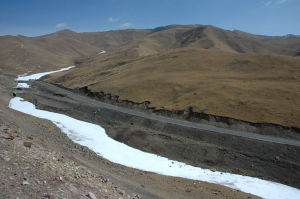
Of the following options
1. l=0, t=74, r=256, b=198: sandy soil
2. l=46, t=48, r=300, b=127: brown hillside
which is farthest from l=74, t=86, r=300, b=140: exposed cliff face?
l=0, t=74, r=256, b=198: sandy soil

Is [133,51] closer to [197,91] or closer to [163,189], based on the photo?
[197,91]

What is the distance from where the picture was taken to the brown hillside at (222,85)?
4975 centimetres

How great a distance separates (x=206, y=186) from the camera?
2834 cm

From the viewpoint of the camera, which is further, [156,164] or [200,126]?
[200,126]

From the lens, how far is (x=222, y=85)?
67.7m

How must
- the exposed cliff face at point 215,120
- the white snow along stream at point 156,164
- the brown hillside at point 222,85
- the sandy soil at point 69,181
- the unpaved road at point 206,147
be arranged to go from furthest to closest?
the brown hillside at point 222,85, the exposed cliff face at point 215,120, the unpaved road at point 206,147, the white snow along stream at point 156,164, the sandy soil at point 69,181

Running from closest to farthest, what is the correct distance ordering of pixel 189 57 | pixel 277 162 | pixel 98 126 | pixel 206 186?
pixel 206 186 < pixel 277 162 < pixel 98 126 < pixel 189 57

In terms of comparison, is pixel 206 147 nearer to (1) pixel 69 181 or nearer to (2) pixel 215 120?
(2) pixel 215 120

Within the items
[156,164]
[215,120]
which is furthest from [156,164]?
[215,120]

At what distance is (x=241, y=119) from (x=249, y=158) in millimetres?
12458

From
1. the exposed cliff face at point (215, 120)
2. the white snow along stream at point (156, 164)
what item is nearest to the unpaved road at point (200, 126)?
the exposed cliff face at point (215, 120)

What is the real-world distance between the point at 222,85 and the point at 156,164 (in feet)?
135

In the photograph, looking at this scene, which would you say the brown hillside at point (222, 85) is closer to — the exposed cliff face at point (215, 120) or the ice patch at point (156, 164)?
the exposed cliff face at point (215, 120)

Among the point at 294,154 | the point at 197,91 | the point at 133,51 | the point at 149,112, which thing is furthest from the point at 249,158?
the point at 133,51
